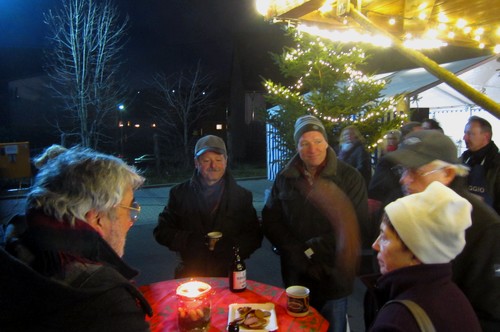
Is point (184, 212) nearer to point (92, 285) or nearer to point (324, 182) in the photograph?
point (324, 182)

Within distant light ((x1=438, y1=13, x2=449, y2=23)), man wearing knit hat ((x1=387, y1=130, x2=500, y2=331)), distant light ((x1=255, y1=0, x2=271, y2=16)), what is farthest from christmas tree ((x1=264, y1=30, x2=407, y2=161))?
man wearing knit hat ((x1=387, y1=130, x2=500, y2=331))

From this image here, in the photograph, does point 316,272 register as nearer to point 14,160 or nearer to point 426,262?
point 426,262

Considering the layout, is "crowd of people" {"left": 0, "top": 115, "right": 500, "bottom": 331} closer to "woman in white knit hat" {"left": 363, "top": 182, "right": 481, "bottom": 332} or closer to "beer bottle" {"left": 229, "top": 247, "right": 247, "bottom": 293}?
"woman in white knit hat" {"left": 363, "top": 182, "right": 481, "bottom": 332}

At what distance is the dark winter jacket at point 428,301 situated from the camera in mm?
1212

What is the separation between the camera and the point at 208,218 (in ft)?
10.7

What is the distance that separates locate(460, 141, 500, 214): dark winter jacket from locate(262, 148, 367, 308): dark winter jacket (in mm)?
1811

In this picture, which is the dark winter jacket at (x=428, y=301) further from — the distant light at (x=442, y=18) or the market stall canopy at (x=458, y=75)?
the market stall canopy at (x=458, y=75)

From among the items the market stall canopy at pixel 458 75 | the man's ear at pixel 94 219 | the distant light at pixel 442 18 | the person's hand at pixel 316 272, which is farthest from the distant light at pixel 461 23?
the market stall canopy at pixel 458 75

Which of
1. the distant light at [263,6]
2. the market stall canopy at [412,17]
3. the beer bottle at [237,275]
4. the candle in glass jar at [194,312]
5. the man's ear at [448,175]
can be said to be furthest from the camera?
the distant light at [263,6]

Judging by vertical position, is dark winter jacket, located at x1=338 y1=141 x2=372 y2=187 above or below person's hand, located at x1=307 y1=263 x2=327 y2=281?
above

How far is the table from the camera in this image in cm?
208

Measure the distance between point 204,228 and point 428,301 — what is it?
2267 millimetres

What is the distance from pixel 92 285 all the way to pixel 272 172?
1350 cm

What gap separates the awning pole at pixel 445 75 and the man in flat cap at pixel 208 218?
5.57 feet
